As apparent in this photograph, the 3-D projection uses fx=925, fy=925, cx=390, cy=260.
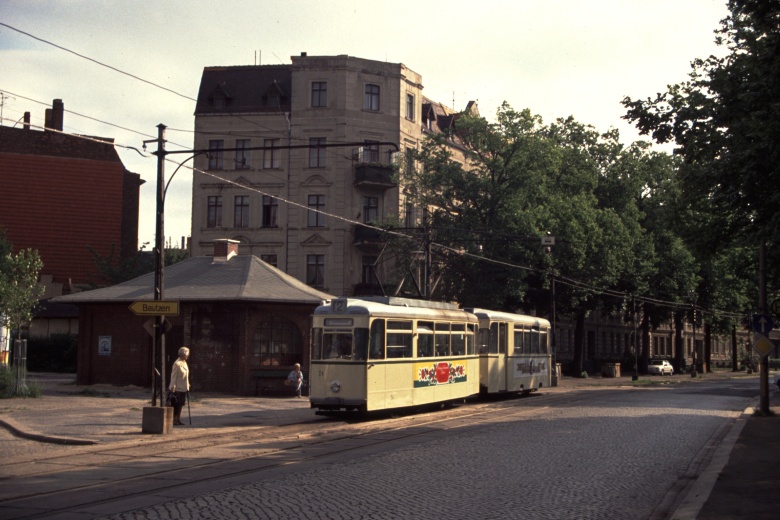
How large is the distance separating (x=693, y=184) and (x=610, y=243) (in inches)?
1306

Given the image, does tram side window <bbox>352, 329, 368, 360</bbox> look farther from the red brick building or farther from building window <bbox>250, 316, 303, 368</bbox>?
the red brick building

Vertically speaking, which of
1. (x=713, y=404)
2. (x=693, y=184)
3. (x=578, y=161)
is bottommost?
(x=713, y=404)

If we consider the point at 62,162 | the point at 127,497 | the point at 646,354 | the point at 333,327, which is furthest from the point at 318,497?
the point at 646,354

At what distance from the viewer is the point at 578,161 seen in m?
60.5

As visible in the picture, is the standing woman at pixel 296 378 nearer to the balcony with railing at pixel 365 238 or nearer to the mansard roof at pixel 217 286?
the mansard roof at pixel 217 286

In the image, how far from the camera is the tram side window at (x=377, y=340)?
22.6 m

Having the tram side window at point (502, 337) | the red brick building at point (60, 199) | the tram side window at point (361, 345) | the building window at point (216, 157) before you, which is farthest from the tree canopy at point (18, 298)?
the tram side window at point (361, 345)

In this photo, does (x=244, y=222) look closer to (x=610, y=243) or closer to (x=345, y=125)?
(x=345, y=125)

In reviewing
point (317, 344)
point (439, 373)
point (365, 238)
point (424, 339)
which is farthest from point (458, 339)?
point (365, 238)

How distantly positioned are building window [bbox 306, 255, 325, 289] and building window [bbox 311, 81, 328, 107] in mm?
9388

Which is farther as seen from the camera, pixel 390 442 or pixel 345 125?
pixel 345 125

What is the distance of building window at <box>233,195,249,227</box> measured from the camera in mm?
57938

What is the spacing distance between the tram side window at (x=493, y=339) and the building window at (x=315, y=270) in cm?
2574

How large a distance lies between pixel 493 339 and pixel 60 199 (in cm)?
4163
